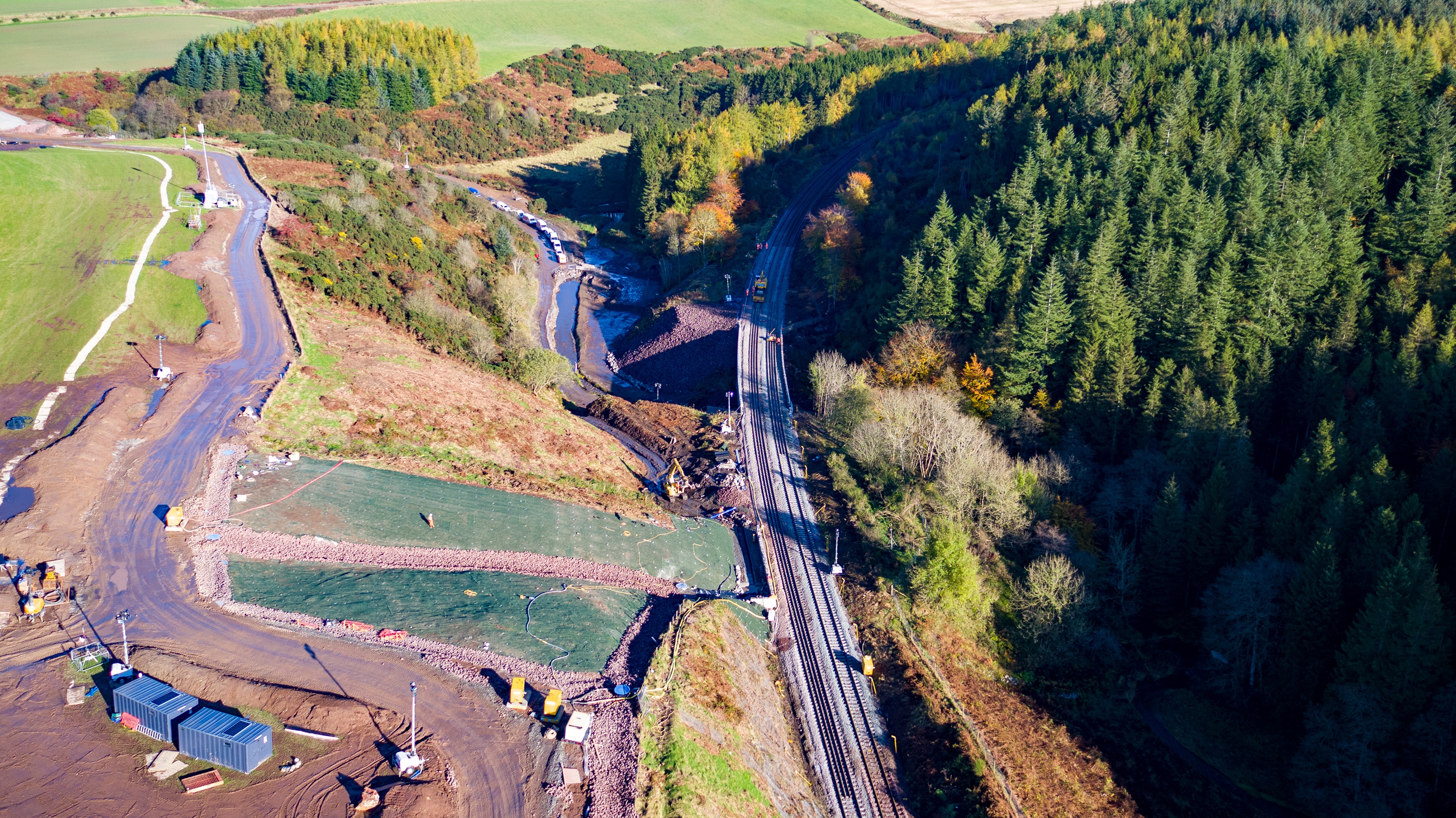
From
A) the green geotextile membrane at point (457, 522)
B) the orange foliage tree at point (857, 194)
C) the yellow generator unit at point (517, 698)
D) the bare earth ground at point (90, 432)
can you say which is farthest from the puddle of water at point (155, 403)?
the orange foliage tree at point (857, 194)

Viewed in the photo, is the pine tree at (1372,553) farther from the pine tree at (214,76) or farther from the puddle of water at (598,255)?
the pine tree at (214,76)

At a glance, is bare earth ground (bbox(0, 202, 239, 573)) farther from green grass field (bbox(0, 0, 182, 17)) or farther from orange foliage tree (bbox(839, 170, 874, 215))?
green grass field (bbox(0, 0, 182, 17))

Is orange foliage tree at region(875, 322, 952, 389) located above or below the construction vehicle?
above

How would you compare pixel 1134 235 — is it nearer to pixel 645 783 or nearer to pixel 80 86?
pixel 645 783

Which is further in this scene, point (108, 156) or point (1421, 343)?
point (108, 156)

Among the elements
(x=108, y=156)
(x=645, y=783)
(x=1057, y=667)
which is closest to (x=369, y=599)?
(x=645, y=783)

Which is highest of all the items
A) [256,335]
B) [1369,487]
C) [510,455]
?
[1369,487]

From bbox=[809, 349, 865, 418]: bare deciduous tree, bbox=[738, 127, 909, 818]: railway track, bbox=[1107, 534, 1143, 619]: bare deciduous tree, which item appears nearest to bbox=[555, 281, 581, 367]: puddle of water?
bbox=[738, 127, 909, 818]: railway track

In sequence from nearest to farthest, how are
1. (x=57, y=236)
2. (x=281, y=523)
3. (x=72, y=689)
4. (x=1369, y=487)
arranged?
(x=72, y=689), (x=281, y=523), (x=1369, y=487), (x=57, y=236)
